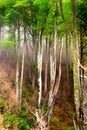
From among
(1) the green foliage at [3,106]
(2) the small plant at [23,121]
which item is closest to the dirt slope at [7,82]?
(1) the green foliage at [3,106]

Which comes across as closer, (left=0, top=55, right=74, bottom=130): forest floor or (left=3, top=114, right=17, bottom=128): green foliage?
(left=3, top=114, right=17, bottom=128): green foliage

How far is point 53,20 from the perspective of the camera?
16.1 m

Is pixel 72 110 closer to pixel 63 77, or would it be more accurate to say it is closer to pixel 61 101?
pixel 61 101

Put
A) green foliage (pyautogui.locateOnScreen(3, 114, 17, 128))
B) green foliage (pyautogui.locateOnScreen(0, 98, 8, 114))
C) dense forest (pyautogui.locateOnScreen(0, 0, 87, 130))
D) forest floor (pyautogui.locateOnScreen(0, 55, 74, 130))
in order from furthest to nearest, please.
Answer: forest floor (pyautogui.locateOnScreen(0, 55, 74, 130)) < green foliage (pyautogui.locateOnScreen(0, 98, 8, 114)) < green foliage (pyautogui.locateOnScreen(3, 114, 17, 128)) < dense forest (pyautogui.locateOnScreen(0, 0, 87, 130))

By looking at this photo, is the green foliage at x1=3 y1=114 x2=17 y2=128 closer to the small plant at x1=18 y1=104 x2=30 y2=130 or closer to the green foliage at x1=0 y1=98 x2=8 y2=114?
the small plant at x1=18 y1=104 x2=30 y2=130

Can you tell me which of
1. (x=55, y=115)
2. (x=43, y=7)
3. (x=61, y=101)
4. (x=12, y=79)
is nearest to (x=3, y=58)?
(x=12, y=79)

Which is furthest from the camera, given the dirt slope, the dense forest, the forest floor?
the dirt slope

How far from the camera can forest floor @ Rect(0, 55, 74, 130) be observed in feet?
60.8

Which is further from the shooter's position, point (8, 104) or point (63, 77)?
point (63, 77)

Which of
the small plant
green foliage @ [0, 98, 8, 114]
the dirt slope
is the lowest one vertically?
the small plant

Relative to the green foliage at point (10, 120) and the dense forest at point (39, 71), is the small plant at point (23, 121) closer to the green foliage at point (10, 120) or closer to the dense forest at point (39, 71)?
the dense forest at point (39, 71)

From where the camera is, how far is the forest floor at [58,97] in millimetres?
18541

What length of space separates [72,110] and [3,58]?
10.3 metres

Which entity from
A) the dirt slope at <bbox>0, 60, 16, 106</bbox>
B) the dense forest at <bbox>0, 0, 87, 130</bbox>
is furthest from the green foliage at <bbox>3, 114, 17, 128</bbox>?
the dirt slope at <bbox>0, 60, 16, 106</bbox>
